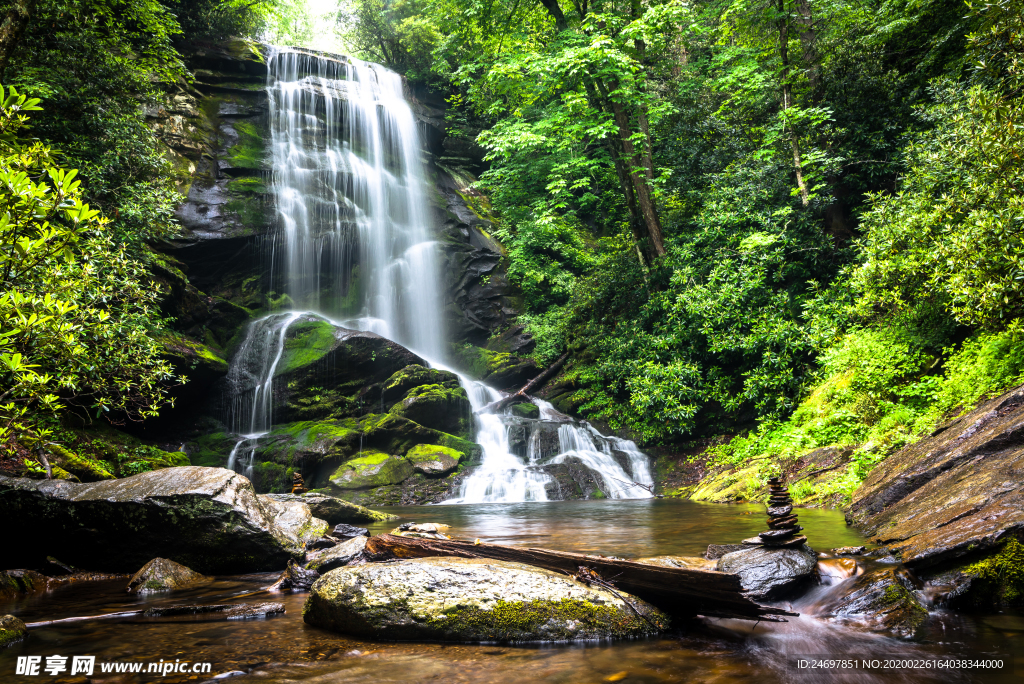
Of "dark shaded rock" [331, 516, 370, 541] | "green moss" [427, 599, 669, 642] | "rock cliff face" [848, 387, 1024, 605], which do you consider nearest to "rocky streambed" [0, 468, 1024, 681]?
"green moss" [427, 599, 669, 642]

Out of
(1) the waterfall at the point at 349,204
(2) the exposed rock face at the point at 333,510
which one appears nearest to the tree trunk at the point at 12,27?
(2) the exposed rock face at the point at 333,510

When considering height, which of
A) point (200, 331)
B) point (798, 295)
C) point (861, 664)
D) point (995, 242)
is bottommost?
point (861, 664)

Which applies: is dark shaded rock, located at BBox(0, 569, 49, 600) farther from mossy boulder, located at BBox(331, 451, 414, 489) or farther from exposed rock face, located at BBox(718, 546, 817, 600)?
mossy boulder, located at BBox(331, 451, 414, 489)

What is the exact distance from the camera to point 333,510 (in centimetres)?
969

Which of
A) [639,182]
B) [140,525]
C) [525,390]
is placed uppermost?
[639,182]

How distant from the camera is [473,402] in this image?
63.1 feet

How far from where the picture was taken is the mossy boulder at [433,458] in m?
14.9

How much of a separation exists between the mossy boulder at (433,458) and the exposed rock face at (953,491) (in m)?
10.2

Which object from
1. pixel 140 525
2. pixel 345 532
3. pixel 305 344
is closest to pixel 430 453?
pixel 305 344

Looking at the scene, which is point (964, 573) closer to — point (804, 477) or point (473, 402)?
point (804, 477)

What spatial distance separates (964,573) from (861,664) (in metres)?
1.45

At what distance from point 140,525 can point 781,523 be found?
6974 millimetres

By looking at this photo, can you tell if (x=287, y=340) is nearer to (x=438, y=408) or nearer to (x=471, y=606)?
(x=438, y=408)

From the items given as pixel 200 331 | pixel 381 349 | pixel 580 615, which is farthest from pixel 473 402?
pixel 580 615
